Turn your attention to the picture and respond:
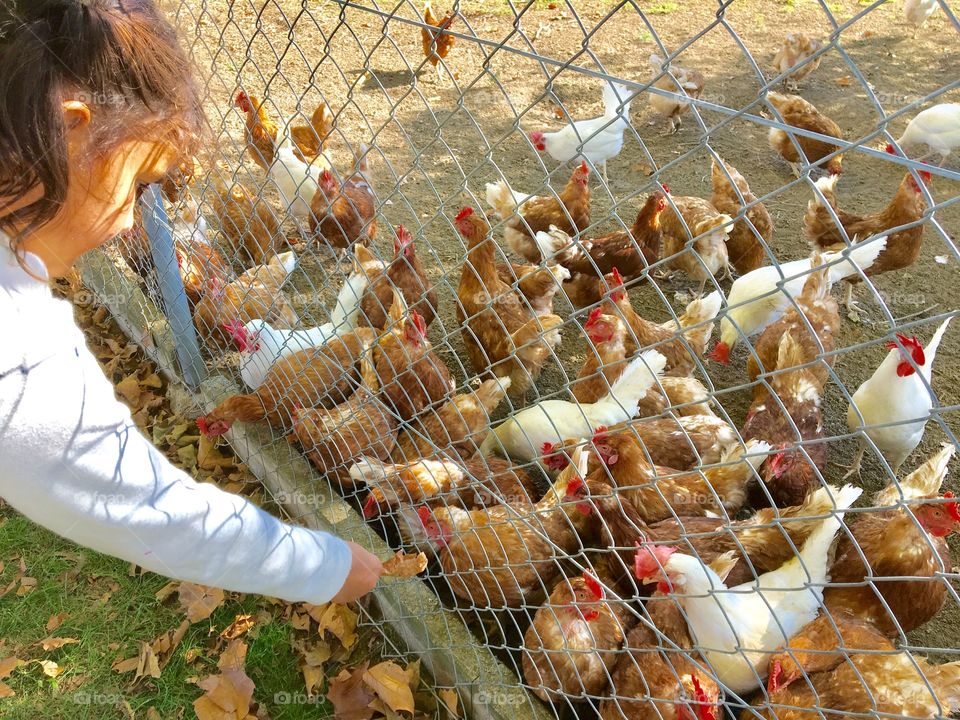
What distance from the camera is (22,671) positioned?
2277 mm

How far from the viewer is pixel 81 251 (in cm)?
122

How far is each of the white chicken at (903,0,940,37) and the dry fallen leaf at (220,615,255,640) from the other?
850 centimetres

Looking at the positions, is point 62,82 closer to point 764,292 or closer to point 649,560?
point 649,560

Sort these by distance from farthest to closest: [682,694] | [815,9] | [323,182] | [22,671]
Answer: [815,9], [323,182], [22,671], [682,694]

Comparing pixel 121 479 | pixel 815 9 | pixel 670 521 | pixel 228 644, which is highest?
pixel 121 479

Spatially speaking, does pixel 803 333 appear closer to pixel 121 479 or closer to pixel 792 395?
pixel 792 395

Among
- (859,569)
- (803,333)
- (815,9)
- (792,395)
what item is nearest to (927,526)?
(859,569)

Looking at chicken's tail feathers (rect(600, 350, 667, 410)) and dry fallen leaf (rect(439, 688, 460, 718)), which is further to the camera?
chicken's tail feathers (rect(600, 350, 667, 410))

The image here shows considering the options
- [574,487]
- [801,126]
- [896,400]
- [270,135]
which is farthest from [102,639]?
[801,126]

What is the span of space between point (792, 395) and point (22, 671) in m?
3.17

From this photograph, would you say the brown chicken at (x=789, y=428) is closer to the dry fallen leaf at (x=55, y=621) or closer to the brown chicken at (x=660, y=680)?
the brown chicken at (x=660, y=680)

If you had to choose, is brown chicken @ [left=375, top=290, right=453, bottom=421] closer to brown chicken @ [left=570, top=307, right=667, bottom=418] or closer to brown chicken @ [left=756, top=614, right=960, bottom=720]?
brown chicken @ [left=570, top=307, right=667, bottom=418]

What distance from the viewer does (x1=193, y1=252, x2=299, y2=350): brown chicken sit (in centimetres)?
335

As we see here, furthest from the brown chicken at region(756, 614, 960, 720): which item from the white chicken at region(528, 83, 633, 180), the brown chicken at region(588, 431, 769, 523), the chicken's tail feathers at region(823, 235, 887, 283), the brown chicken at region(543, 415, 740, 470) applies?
the white chicken at region(528, 83, 633, 180)
